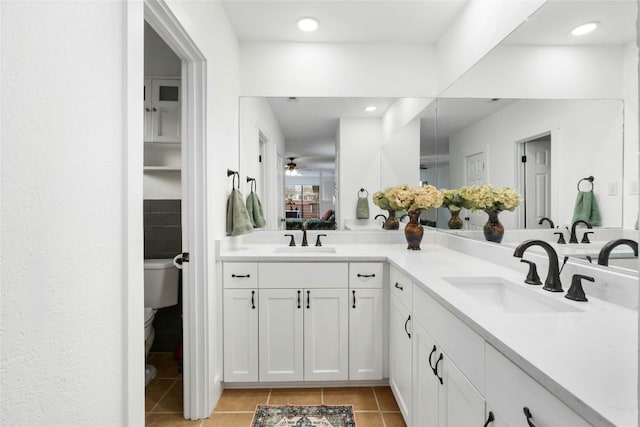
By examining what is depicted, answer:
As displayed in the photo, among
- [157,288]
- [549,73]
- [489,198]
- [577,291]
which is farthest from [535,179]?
[157,288]

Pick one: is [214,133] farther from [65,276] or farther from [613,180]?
[613,180]

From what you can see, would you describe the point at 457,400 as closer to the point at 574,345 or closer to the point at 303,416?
the point at 574,345

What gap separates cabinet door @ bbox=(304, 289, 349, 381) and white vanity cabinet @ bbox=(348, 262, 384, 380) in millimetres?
44

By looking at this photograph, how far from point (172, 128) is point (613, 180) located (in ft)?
8.41

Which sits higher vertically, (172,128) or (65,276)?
(172,128)

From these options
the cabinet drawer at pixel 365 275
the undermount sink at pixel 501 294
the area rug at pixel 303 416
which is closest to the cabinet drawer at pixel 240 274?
the cabinet drawer at pixel 365 275

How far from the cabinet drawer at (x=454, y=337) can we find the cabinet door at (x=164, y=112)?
2070 millimetres

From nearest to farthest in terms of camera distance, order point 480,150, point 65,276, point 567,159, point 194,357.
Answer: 1. point 65,276
2. point 567,159
3. point 194,357
4. point 480,150

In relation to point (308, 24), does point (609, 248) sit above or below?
below

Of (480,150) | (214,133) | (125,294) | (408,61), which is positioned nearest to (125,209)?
(125,294)

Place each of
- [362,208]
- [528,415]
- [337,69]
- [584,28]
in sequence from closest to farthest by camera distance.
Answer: [528,415]
[584,28]
[337,69]
[362,208]

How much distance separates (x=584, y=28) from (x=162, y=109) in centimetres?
250

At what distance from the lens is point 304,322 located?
209 centimetres

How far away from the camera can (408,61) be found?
2.65 metres
